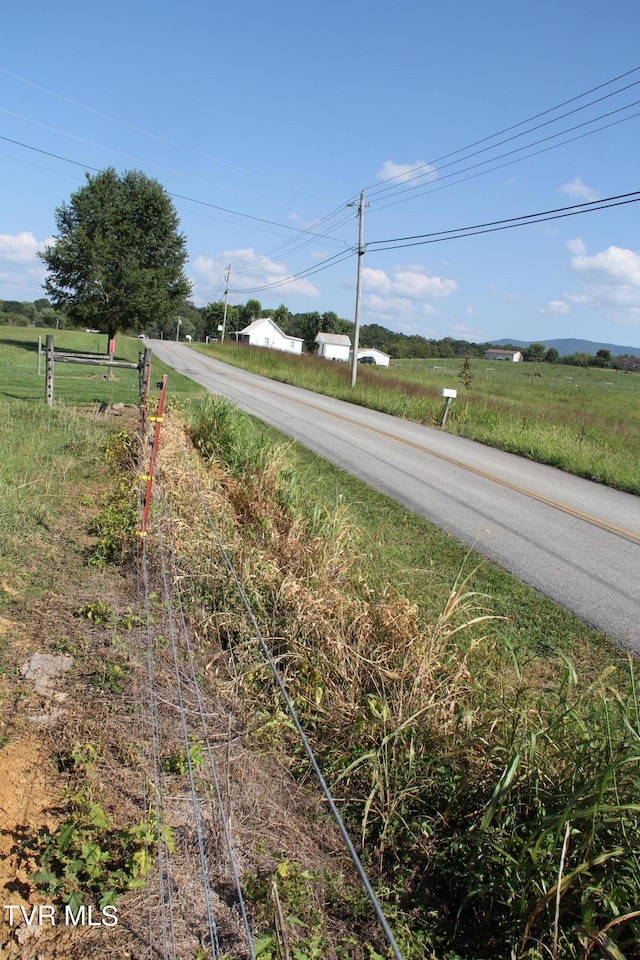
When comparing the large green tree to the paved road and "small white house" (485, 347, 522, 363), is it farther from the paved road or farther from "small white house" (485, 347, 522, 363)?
"small white house" (485, 347, 522, 363)

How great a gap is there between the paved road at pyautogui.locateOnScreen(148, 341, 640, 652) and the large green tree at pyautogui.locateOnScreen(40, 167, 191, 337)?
26.3m

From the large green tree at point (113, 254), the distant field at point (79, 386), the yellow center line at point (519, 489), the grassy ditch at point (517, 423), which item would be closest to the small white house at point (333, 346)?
the large green tree at point (113, 254)

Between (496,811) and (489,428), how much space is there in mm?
16179

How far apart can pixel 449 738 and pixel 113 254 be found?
41664 mm

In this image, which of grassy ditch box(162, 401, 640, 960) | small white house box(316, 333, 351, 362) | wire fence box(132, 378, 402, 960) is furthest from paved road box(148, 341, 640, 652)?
small white house box(316, 333, 351, 362)

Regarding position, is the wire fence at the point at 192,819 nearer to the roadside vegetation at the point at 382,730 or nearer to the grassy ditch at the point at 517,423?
the roadside vegetation at the point at 382,730

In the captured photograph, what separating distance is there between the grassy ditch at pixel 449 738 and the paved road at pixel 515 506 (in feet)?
2.76

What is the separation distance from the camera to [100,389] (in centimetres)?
1973

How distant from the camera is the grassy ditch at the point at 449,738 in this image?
2.61 meters

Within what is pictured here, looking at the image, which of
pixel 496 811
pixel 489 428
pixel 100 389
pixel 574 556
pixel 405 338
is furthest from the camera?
pixel 405 338

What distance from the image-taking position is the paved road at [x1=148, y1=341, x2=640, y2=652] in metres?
6.72

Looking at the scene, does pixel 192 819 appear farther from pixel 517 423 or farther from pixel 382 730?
pixel 517 423

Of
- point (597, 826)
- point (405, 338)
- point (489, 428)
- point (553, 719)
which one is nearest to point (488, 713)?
point (553, 719)

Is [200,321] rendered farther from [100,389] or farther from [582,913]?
[582,913]
